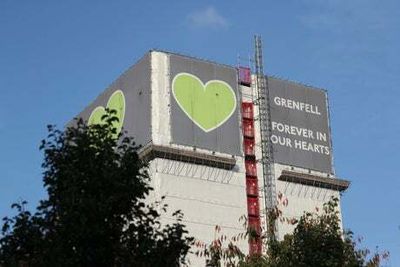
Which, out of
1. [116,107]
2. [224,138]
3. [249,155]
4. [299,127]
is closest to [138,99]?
[116,107]

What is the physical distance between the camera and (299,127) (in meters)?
117

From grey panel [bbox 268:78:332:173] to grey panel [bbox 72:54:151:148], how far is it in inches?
763

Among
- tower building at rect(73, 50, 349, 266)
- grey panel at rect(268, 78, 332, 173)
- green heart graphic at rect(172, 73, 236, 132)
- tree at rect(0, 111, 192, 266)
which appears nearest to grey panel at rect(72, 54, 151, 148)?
tower building at rect(73, 50, 349, 266)

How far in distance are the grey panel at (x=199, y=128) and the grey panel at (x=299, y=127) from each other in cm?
592

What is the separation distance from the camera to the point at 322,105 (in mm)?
120500

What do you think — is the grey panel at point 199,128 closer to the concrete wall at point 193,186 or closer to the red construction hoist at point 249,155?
the concrete wall at point 193,186

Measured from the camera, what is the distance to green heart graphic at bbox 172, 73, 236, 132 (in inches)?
4225

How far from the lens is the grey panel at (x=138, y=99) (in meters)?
105

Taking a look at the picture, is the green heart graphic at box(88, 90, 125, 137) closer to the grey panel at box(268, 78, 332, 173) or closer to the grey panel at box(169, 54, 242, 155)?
the grey panel at box(169, 54, 242, 155)

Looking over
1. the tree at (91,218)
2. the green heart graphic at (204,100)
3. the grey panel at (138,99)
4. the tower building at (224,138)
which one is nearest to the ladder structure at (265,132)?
the tower building at (224,138)

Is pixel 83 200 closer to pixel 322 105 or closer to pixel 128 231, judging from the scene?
pixel 128 231

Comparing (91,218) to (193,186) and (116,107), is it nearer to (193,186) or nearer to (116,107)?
(193,186)

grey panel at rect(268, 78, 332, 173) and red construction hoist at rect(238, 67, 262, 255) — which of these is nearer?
red construction hoist at rect(238, 67, 262, 255)

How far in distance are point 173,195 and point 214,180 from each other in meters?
7.69
